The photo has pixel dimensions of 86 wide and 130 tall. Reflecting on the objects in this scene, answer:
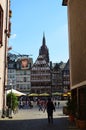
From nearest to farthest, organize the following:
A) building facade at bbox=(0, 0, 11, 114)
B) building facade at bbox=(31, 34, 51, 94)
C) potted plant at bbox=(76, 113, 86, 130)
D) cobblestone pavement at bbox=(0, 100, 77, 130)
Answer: potted plant at bbox=(76, 113, 86, 130) → cobblestone pavement at bbox=(0, 100, 77, 130) → building facade at bbox=(0, 0, 11, 114) → building facade at bbox=(31, 34, 51, 94)

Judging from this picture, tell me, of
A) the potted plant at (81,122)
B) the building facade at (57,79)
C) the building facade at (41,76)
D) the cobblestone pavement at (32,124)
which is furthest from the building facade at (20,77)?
A: the potted plant at (81,122)

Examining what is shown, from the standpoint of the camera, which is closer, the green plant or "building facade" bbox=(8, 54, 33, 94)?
the green plant

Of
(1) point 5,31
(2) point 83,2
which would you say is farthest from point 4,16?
(2) point 83,2

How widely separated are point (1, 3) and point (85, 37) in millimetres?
11713

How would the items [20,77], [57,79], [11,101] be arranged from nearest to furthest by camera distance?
[11,101]
[57,79]
[20,77]

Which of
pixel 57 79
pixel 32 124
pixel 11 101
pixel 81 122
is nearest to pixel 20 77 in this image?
pixel 57 79

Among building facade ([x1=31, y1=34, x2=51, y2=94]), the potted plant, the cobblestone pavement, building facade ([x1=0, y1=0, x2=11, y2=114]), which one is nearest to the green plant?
building facade ([x1=0, y1=0, x2=11, y2=114])

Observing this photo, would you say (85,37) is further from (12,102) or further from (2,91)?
(12,102)

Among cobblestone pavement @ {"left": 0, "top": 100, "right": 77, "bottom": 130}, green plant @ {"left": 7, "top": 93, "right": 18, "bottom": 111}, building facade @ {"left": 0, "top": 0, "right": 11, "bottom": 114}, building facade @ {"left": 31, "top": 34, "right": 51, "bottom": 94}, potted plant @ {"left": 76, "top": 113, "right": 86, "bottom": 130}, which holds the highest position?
building facade @ {"left": 31, "top": 34, "right": 51, "bottom": 94}

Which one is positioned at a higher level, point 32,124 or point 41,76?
point 41,76

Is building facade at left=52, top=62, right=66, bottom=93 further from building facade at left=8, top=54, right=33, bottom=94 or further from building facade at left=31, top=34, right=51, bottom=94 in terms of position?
building facade at left=8, top=54, right=33, bottom=94

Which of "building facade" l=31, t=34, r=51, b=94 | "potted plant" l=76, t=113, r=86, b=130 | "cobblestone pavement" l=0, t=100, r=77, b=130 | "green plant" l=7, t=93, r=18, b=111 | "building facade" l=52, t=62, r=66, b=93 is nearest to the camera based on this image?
"potted plant" l=76, t=113, r=86, b=130

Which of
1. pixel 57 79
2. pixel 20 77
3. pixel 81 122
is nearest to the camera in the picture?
pixel 81 122

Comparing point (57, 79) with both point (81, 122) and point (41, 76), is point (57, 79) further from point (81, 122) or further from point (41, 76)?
point (81, 122)
